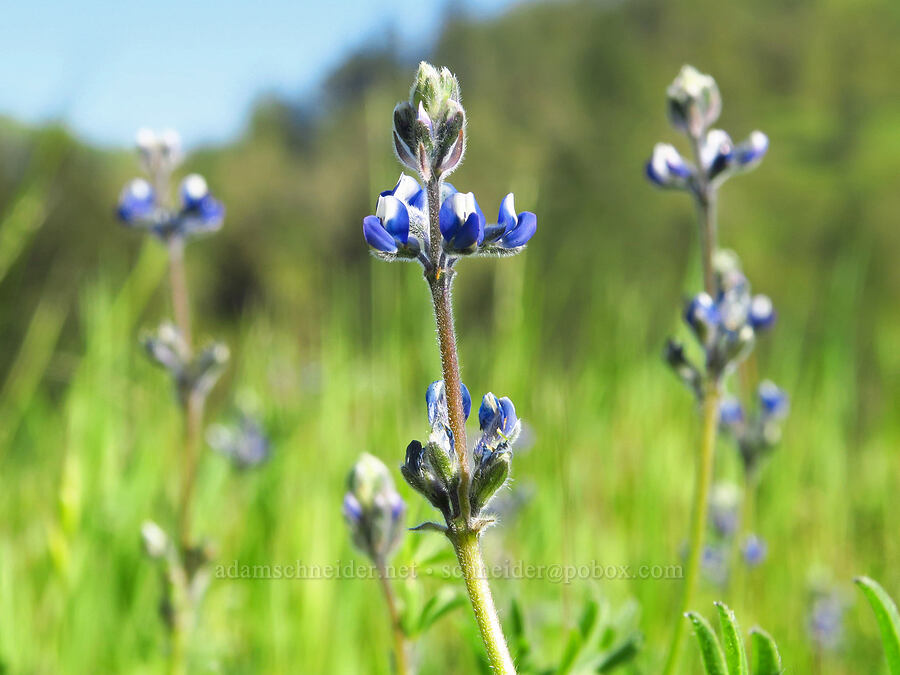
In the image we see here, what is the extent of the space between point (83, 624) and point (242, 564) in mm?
421

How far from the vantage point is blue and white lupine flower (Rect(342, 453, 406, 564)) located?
1.22 meters

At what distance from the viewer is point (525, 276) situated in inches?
97.0

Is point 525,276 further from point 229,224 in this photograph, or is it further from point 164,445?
point 229,224

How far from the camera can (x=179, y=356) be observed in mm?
1938

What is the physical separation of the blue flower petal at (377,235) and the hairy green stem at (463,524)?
0.06 m

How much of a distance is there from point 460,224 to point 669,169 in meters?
0.81

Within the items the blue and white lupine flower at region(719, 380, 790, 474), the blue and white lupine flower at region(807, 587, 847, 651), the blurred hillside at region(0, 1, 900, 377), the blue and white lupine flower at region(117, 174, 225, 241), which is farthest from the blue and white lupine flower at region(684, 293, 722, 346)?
the blurred hillside at region(0, 1, 900, 377)

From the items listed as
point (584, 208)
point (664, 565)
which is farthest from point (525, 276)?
point (584, 208)

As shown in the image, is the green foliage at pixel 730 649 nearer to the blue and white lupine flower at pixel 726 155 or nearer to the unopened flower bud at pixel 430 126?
the unopened flower bud at pixel 430 126

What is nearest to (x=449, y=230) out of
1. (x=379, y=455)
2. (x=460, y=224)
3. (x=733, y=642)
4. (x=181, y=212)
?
(x=460, y=224)

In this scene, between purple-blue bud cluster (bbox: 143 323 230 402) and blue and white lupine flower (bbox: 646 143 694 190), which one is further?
purple-blue bud cluster (bbox: 143 323 230 402)

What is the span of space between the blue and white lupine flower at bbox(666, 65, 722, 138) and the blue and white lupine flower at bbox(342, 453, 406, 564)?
88cm

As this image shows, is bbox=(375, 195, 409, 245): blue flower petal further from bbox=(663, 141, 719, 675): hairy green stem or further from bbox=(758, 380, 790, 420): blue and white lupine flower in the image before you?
bbox=(758, 380, 790, 420): blue and white lupine flower

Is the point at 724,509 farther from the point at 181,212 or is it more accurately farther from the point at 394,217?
the point at 394,217
